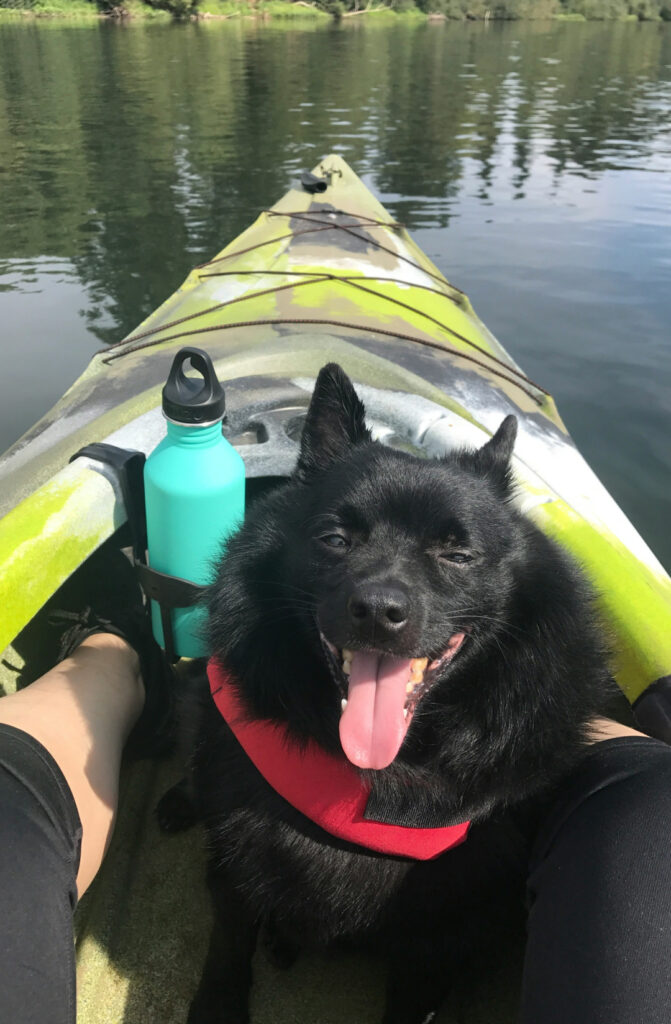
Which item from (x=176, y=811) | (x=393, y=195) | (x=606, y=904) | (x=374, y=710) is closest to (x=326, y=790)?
(x=374, y=710)

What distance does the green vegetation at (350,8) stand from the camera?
43.1 meters

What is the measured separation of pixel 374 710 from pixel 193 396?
1171 mm

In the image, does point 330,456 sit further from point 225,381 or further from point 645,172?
point 645,172

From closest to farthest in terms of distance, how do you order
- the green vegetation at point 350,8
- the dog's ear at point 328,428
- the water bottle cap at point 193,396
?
the dog's ear at point 328,428 < the water bottle cap at point 193,396 < the green vegetation at point 350,8

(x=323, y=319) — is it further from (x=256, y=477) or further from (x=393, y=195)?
(x=393, y=195)

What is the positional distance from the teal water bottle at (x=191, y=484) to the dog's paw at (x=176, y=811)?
1.79 ft

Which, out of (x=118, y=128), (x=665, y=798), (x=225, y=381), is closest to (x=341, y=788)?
(x=665, y=798)

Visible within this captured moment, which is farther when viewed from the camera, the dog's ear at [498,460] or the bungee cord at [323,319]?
the bungee cord at [323,319]

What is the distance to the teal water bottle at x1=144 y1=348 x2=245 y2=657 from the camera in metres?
2.25

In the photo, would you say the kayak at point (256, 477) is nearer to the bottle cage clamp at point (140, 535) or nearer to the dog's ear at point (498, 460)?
the bottle cage clamp at point (140, 535)

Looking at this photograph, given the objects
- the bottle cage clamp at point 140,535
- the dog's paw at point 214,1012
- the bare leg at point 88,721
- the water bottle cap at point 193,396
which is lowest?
the dog's paw at point 214,1012

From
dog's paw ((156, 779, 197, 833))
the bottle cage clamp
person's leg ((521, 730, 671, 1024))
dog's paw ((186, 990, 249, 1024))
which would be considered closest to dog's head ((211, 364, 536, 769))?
person's leg ((521, 730, 671, 1024))

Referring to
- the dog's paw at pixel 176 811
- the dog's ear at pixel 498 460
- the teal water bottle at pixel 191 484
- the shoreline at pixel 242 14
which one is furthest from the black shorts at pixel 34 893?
the shoreline at pixel 242 14

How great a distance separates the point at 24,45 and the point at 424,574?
36363mm
